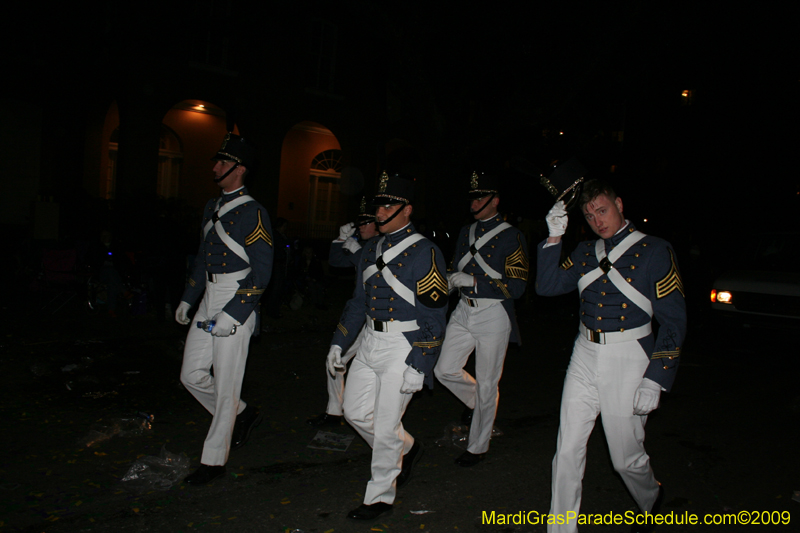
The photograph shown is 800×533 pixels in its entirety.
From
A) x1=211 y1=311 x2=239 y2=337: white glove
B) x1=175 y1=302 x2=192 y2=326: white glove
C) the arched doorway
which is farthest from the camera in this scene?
the arched doorway

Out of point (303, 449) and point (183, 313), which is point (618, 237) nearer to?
point (303, 449)

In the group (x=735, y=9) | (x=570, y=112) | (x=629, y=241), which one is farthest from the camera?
(x=570, y=112)

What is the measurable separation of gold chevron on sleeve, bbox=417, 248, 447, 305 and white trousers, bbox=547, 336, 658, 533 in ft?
3.16

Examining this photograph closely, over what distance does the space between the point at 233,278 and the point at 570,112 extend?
1351cm

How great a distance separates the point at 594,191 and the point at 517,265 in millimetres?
1415

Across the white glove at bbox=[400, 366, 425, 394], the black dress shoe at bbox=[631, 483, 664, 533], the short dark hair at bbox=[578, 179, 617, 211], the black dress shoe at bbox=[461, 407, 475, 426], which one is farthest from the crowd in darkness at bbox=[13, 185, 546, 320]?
the black dress shoe at bbox=[631, 483, 664, 533]

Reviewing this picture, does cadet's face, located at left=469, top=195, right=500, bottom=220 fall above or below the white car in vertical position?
above

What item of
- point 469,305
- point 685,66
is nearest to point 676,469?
point 469,305

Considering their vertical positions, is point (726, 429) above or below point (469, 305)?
below

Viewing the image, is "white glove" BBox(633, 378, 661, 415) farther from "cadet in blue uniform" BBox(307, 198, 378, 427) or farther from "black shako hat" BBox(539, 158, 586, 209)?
"cadet in blue uniform" BBox(307, 198, 378, 427)

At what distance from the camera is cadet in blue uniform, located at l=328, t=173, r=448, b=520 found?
3891 millimetres

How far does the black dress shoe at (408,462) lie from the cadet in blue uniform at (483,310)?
2.13 feet

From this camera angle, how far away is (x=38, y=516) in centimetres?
379

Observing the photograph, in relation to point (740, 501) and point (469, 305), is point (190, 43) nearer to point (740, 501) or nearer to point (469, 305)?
point (469, 305)
